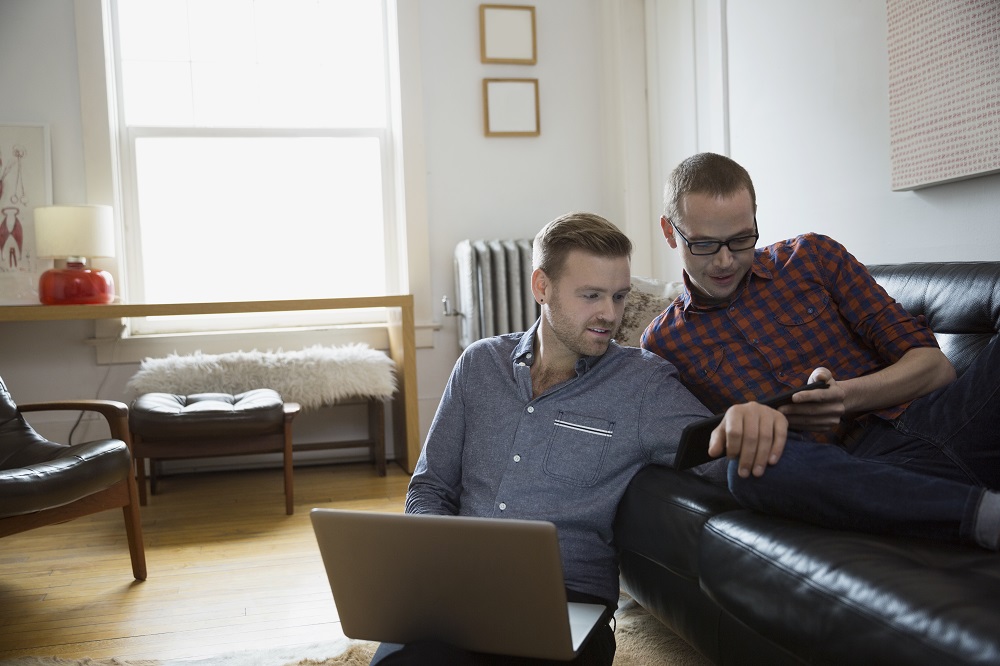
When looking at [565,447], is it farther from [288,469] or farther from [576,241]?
[288,469]

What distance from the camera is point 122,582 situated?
9.13 feet

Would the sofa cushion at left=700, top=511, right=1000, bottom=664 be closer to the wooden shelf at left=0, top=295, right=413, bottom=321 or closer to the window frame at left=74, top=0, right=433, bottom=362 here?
the wooden shelf at left=0, top=295, right=413, bottom=321

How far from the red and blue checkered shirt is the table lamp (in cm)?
300

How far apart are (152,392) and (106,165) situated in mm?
1199

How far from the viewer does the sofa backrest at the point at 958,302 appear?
6.11ft

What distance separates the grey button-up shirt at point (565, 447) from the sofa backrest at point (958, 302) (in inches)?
28.9

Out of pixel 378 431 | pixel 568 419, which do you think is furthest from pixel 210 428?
pixel 568 419

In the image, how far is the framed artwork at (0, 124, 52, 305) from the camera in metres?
4.19

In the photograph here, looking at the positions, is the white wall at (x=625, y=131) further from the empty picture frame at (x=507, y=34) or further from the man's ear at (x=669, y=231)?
the man's ear at (x=669, y=231)

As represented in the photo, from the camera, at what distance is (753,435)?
4.28 ft

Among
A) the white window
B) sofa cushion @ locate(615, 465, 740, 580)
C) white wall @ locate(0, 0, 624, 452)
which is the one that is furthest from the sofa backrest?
the white window

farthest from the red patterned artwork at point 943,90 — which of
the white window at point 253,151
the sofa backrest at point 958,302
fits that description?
the white window at point 253,151

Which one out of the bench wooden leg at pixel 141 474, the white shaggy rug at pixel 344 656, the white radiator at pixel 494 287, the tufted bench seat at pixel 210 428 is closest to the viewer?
the white shaggy rug at pixel 344 656

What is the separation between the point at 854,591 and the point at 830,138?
232cm
